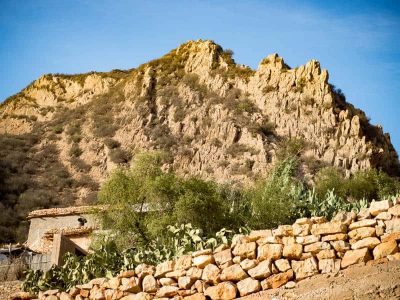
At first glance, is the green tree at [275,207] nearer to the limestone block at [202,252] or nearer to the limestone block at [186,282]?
the limestone block at [202,252]

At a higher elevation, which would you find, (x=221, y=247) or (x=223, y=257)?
(x=221, y=247)

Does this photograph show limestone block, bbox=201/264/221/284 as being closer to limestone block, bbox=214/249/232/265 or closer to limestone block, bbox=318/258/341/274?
limestone block, bbox=214/249/232/265

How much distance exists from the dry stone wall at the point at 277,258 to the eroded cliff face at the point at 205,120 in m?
25.1

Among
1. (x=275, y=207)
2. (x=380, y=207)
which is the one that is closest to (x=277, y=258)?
(x=380, y=207)

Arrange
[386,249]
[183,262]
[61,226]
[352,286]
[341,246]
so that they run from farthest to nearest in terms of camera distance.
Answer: [61,226] → [183,262] → [341,246] → [386,249] → [352,286]

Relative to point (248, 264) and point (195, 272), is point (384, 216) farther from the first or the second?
point (195, 272)

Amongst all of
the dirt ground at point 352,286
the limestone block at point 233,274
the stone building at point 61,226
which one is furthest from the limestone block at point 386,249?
the stone building at point 61,226

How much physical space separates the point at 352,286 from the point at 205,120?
1399 inches

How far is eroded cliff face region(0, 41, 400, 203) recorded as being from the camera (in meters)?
38.6

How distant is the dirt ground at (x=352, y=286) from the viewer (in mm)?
8358

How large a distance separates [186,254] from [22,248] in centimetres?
1308

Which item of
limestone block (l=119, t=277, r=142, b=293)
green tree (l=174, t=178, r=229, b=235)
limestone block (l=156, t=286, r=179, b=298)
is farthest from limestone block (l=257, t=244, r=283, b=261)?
green tree (l=174, t=178, r=229, b=235)

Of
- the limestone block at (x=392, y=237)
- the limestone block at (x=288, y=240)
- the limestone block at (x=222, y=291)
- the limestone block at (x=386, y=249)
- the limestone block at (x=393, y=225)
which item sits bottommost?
the limestone block at (x=222, y=291)

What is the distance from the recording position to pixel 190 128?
43.8 m
